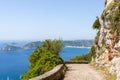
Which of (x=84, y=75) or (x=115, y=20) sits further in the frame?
(x=115, y=20)

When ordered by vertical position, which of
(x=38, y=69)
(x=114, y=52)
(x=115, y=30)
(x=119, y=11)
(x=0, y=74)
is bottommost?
(x=0, y=74)

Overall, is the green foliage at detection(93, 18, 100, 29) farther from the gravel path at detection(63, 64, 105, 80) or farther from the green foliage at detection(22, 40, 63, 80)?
the gravel path at detection(63, 64, 105, 80)

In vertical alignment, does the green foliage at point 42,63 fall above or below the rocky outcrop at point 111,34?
below

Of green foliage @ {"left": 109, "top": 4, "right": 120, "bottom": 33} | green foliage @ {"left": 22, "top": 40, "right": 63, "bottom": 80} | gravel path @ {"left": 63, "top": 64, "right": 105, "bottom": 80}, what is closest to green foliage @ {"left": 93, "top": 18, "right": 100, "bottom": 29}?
green foliage @ {"left": 22, "top": 40, "right": 63, "bottom": 80}

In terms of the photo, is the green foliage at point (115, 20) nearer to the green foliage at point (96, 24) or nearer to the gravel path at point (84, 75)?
the gravel path at point (84, 75)

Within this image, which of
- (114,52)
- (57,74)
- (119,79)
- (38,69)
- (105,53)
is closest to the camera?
(119,79)

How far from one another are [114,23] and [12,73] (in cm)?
11367

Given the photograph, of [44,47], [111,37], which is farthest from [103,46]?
[44,47]

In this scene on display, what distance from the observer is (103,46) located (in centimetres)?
2622

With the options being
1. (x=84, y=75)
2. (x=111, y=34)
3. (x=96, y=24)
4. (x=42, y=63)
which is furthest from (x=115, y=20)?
(x=96, y=24)

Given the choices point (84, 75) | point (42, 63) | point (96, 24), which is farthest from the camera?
point (96, 24)

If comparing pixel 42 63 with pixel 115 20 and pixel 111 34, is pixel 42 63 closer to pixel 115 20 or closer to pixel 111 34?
pixel 111 34

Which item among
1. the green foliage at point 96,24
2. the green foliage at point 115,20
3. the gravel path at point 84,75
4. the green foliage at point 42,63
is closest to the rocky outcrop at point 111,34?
the green foliage at point 115,20

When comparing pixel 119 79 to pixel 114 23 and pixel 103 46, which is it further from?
pixel 103 46
